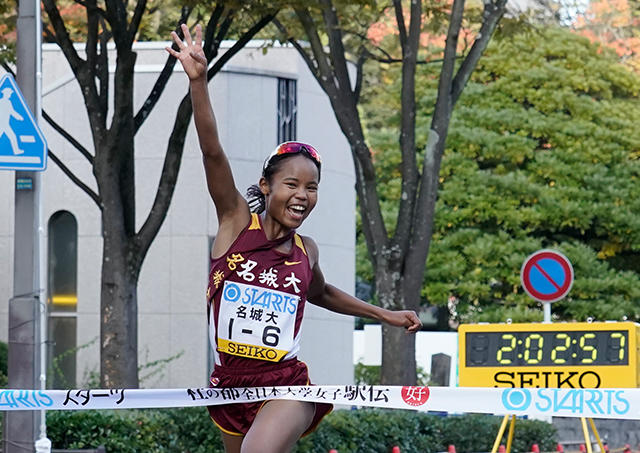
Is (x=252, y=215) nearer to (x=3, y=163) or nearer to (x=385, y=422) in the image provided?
(x=3, y=163)

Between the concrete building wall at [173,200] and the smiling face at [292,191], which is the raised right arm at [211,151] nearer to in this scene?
the smiling face at [292,191]

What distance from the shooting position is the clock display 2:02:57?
1188 centimetres

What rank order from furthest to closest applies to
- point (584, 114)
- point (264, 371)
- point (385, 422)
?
point (584, 114)
point (385, 422)
point (264, 371)

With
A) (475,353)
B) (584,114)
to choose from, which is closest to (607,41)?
(584,114)

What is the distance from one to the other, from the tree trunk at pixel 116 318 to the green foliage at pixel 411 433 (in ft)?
6.87

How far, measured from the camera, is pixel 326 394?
232 inches

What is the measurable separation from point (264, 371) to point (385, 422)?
929 cm

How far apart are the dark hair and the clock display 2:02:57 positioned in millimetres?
6474

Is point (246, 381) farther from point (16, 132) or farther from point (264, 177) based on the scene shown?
point (16, 132)

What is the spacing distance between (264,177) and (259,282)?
432 millimetres

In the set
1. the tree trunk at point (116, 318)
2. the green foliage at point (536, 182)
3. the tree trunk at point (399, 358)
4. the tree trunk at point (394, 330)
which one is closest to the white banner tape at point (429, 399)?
the tree trunk at point (116, 318)

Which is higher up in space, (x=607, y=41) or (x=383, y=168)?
(x=607, y=41)

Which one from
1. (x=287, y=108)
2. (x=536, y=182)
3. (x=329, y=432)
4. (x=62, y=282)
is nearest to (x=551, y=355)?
(x=329, y=432)

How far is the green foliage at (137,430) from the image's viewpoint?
11.4 meters
